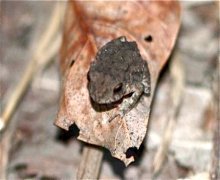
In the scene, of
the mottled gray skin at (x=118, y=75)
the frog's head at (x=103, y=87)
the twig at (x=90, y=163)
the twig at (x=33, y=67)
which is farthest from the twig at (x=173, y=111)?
the twig at (x=33, y=67)

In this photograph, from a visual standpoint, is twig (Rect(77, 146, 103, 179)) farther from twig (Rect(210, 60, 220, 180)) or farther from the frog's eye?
twig (Rect(210, 60, 220, 180))

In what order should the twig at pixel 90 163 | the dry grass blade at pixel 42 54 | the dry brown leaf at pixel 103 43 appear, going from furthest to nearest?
1. the dry grass blade at pixel 42 54
2. the twig at pixel 90 163
3. the dry brown leaf at pixel 103 43

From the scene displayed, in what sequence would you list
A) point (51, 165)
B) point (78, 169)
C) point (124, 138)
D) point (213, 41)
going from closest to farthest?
point (124, 138) < point (78, 169) < point (51, 165) < point (213, 41)

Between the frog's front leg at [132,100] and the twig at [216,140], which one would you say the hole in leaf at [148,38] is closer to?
the frog's front leg at [132,100]

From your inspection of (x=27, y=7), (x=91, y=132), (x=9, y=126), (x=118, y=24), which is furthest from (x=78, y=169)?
(x=27, y=7)

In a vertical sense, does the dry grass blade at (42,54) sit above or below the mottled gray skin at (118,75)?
below

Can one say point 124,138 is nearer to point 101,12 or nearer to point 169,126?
point 169,126

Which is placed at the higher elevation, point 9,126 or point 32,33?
point 32,33

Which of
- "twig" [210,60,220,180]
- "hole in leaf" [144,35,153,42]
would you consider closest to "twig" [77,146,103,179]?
"twig" [210,60,220,180]
